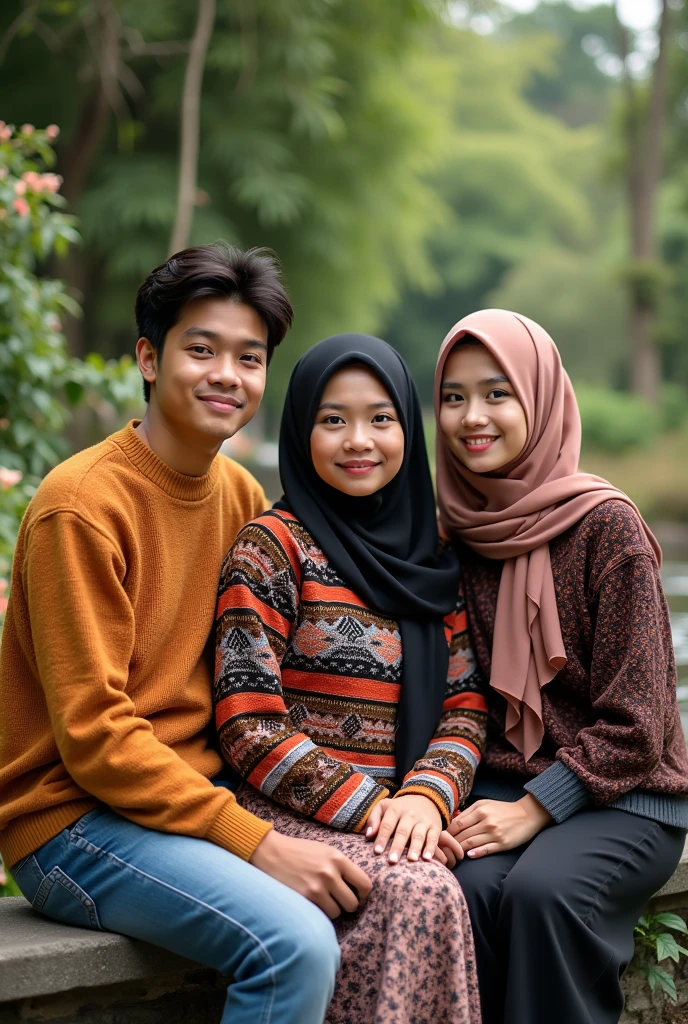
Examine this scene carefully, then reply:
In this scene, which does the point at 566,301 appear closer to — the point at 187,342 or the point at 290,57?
the point at 290,57

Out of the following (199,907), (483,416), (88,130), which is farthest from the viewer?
Answer: (88,130)

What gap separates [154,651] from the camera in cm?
203

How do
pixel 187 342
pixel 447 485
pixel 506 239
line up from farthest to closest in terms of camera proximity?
pixel 506 239 < pixel 447 485 < pixel 187 342

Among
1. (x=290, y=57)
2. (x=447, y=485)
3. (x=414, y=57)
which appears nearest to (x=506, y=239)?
(x=414, y=57)

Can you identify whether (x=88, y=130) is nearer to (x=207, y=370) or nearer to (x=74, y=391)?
(x=74, y=391)

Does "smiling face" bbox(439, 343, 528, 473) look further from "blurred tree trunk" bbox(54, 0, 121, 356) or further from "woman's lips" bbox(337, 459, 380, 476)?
"blurred tree trunk" bbox(54, 0, 121, 356)

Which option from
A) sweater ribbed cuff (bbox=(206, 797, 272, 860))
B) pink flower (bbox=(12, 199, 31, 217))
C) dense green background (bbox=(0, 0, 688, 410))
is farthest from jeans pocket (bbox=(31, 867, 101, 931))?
dense green background (bbox=(0, 0, 688, 410))

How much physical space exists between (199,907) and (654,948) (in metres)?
1.07

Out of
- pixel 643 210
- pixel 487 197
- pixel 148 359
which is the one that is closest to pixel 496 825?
pixel 148 359

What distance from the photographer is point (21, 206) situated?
352 cm

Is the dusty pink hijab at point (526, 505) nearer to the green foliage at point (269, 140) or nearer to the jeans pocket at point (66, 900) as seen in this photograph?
the jeans pocket at point (66, 900)

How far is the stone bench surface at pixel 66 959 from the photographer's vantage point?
179 cm

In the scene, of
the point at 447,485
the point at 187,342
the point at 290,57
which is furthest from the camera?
the point at 290,57

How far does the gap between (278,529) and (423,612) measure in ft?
1.11
